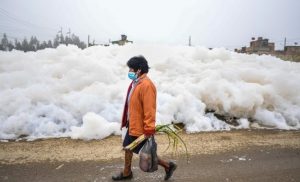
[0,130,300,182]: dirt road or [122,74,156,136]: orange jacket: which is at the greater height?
[122,74,156,136]: orange jacket

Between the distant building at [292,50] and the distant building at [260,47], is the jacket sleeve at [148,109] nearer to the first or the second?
the distant building at [260,47]

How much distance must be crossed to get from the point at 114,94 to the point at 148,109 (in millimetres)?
4980

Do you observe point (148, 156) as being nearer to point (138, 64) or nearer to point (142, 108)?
point (142, 108)

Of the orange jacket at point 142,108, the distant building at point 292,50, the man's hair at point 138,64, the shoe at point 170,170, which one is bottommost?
the shoe at point 170,170

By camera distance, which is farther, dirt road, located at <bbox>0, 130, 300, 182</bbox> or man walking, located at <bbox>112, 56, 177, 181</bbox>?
dirt road, located at <bbox>0, 130, 300, 182</bbox>

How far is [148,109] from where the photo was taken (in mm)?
4012

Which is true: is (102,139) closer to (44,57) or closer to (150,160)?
(150,160)

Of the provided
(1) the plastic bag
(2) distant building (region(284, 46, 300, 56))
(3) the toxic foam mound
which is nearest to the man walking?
(1) the plastic bag

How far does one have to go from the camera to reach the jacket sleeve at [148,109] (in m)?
4.01

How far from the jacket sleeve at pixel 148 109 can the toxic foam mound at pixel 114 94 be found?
3029 mm

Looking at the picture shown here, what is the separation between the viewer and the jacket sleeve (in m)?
4.01

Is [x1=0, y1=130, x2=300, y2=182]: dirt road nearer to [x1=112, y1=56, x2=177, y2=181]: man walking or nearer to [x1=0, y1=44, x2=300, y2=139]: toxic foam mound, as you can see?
[x1=0, y1=44, x2=300, y2=139]: toxic foam mound

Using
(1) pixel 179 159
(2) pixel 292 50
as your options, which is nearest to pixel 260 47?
(2) pixel 292 50

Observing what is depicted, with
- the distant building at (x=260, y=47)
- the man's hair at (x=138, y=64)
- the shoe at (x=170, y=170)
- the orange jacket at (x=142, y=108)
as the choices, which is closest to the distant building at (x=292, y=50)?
the distant building at (x=260, y=47)
